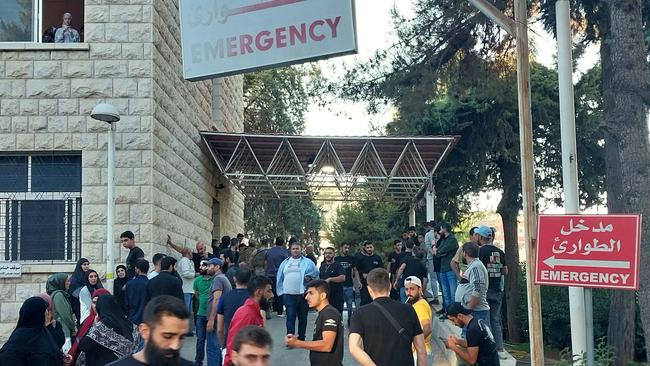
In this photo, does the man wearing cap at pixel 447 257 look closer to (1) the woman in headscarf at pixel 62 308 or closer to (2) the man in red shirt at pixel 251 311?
(2) the man in red shirt at pixel 251 311

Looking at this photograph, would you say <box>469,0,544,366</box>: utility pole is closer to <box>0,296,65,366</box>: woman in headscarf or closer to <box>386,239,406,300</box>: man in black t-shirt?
<box>0,296,65,366</box>: woman in headscarf

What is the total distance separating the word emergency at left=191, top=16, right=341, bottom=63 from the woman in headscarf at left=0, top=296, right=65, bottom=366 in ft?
10.7

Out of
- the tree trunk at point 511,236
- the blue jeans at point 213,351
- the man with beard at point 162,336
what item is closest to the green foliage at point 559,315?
the tree trunk at point 511,236

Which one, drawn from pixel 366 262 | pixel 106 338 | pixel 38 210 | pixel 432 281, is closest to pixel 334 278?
pixel 366 262

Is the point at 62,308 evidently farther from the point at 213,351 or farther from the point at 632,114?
the point at 632,114

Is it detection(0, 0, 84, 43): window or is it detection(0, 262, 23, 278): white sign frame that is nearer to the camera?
detection(0, 262, 23, 278): white sign frame

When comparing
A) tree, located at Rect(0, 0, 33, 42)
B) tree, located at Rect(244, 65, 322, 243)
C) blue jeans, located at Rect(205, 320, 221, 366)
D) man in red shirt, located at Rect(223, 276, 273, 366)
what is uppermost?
tree, located at Rect(244, 65, 322, 243)

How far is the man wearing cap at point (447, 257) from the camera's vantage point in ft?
40.8

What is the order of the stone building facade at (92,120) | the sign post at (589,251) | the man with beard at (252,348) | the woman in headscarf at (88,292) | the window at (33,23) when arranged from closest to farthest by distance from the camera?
1. the man with beard at (252,348)
2. the sign post at (589,251)
3. the woman in headscarf at (88,292)
4. the stone building facade at (92,120)
5. the window at (33,23)

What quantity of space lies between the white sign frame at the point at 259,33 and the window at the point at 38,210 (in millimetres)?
5687

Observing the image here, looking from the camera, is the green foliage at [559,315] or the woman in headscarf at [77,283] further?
the green foliage at [559,315]

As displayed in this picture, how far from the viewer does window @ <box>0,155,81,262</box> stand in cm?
1227

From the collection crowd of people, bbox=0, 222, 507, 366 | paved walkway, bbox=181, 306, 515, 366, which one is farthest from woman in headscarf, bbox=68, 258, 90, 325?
paved walkway, bbox=181, 306, 515, 366

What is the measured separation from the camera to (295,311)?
1169 cm
